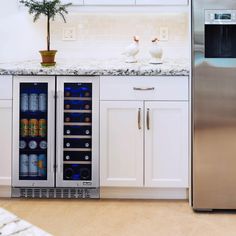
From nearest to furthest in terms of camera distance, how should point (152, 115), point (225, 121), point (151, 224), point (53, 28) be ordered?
1. point (151, 224)
2. point (225, 121)
3. point (152, 115)
4. point (53, 28)

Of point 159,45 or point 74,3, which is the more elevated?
point 74,3

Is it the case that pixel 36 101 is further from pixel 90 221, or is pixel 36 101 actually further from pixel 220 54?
pixel 220 54

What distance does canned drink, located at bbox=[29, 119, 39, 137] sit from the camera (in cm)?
298

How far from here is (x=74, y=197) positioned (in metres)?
3.00

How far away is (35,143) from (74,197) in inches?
18.8

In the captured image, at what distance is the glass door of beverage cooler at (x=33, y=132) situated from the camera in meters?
2.96

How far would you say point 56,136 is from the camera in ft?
9.76

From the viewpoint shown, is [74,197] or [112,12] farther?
[112,12]

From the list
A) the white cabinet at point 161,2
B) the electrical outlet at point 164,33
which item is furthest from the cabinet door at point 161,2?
the electrical outlet at point 164,33

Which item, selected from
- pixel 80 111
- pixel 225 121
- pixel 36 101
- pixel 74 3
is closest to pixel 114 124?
pixel 80 111

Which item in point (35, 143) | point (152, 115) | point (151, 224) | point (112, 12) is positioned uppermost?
point (112, 12)

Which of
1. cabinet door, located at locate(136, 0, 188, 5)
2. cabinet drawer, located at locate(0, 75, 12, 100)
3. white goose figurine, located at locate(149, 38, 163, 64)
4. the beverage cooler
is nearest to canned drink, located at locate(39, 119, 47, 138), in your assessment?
the beverage cooler

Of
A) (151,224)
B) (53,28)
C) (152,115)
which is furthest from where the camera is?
(53,28)

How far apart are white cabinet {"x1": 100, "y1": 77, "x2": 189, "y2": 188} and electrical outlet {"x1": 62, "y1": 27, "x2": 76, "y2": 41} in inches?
30.9
